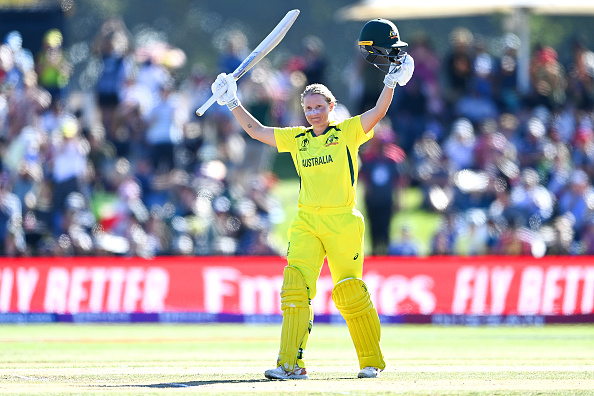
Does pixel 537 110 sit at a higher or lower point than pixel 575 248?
higher

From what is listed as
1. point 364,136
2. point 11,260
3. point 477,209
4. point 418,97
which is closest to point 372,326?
point 364,136

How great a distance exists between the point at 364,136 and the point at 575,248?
9.44 m

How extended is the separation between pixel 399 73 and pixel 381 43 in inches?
13.7

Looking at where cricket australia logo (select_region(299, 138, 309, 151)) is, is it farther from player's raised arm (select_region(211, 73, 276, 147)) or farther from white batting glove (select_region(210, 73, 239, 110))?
white batting glove (select_region(210, 73, 239, 110))

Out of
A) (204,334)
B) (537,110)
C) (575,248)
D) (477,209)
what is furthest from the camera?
(537,110)

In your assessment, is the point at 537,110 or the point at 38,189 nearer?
the point at 38,189

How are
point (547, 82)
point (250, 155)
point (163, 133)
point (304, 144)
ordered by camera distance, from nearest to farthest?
point (304, 144) < point (163, 133) < point (250, 155) < point (547, 82)

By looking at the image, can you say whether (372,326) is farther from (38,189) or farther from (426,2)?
(426,2)

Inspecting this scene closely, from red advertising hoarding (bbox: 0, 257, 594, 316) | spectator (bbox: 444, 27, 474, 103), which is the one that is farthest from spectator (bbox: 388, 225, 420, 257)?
spectator (bbox: 444, 27, 474, 103)

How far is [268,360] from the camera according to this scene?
987 centimetres

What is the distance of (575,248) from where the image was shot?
A: 16641 millimetres

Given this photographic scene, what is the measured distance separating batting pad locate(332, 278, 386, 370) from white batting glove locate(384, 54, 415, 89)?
4.77 feet

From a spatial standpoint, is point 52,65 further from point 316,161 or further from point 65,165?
point 316,161

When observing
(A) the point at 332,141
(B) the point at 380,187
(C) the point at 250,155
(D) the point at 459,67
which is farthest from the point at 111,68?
(A) the point at 332,141
